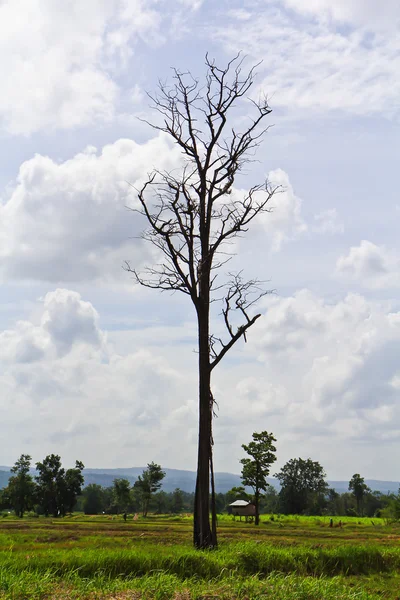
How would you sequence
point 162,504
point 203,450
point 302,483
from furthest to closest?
1. point 162,504
2. point 302,483
3. point 203,450

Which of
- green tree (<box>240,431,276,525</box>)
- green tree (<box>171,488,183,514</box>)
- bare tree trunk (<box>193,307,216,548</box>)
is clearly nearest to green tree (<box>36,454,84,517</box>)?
green tree (<box>240,431,276,525</box>)

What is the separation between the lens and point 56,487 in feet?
228

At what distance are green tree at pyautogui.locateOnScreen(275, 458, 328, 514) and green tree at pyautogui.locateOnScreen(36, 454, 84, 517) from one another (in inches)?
1324

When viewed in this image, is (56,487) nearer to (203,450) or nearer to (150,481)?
(150,481)

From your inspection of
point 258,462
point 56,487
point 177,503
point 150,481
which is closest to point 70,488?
point 56,487

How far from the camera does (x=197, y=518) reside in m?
15.2

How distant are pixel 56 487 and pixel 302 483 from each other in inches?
1725

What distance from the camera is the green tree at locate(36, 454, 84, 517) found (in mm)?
69375

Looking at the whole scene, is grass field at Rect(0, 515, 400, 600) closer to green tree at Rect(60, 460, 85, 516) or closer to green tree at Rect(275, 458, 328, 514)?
green tree at Rect(60, 460, 85, 516)

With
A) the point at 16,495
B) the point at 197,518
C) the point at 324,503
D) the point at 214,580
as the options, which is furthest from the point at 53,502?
the point at 214,580

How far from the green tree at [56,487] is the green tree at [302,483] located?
110ft

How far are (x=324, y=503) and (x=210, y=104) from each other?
297 feet

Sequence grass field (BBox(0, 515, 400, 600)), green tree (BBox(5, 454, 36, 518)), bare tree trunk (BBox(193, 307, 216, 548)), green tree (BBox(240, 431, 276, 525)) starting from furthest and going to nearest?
green tree (BBox(5, 454, 36, 518))
green tree (BBox(240, 431, 276, 525))
bare tree trunk (BBox(193, 307, 216, 548))
grass field (BBox(0, 515, 400, 600))

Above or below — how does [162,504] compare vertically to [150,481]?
below
